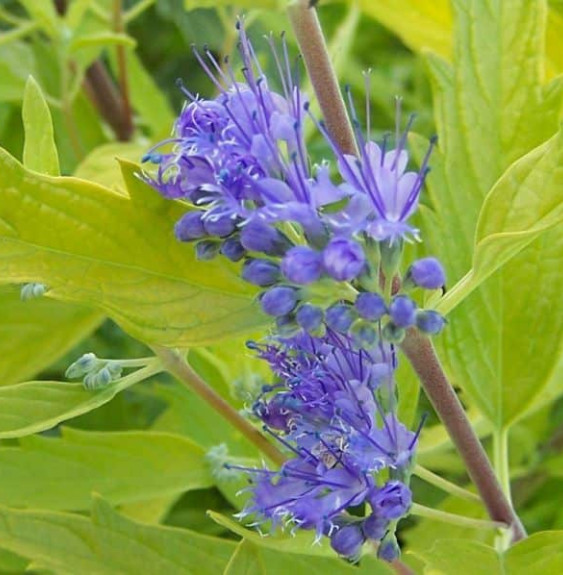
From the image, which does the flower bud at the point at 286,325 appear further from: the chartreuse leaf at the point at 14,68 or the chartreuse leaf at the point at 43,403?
the chartreuse leaf at the point at 14,68

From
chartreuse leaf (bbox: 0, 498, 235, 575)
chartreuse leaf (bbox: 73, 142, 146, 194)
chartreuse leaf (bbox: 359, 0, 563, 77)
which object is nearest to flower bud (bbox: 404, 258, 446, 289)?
chartreuse leaf (bbox: 0, 498, 235, 575)

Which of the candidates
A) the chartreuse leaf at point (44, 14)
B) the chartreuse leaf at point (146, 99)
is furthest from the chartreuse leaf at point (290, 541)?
the chartreuse leaf at point (146, 99)

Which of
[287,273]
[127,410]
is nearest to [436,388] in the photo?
[287,273]

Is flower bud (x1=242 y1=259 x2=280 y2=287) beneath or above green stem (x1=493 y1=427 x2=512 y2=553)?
above

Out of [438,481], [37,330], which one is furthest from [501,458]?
[37,330]

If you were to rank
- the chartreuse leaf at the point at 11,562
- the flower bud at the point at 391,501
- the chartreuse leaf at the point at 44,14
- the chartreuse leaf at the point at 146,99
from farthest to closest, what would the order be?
the chartreuse leaf at the point at 146,99 → the chartreuse leaf at the point at 44,14 → the chartreuse leaf at the point at 11,562 → the flower bud at the point at 391,501

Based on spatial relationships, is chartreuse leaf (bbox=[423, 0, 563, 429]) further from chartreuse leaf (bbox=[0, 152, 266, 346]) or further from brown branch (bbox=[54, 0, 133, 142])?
brown branch (bbox=[54, 0, 133, 142])
